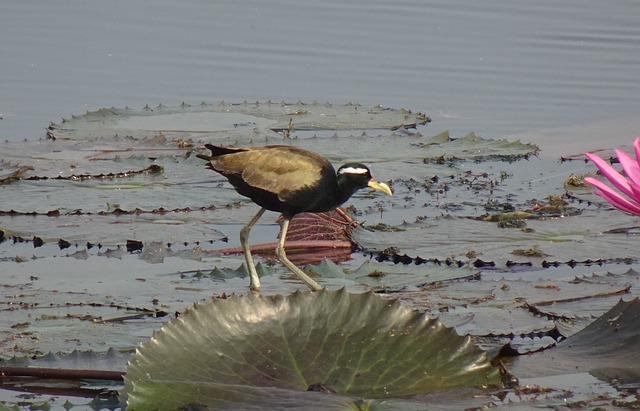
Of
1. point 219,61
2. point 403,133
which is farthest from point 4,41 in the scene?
point 403,133

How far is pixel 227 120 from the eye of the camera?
657 centimetres

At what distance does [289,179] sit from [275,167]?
0.08 meters

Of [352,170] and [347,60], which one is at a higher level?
[352,170]

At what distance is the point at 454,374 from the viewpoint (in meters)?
2.84

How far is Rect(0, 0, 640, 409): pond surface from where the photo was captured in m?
3.88

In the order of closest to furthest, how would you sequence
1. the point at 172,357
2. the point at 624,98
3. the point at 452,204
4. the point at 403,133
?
the point at 172,357
the point at 452,204
the point at 403,133
the point at 624,98

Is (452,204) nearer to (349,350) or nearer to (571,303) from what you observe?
(571,303)

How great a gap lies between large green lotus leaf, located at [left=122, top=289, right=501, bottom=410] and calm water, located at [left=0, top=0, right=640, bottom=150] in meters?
3.75

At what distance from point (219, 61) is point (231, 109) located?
1.43 m

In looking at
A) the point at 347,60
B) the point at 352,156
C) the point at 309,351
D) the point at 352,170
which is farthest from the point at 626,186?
the point at 347,60

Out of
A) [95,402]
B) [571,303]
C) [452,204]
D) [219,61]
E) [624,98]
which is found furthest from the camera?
[219,61]

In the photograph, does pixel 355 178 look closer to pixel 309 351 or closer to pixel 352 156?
pixel 309 351

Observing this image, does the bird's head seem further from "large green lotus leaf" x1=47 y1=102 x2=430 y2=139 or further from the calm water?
the calm water

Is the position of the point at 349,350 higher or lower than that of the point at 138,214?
higher
